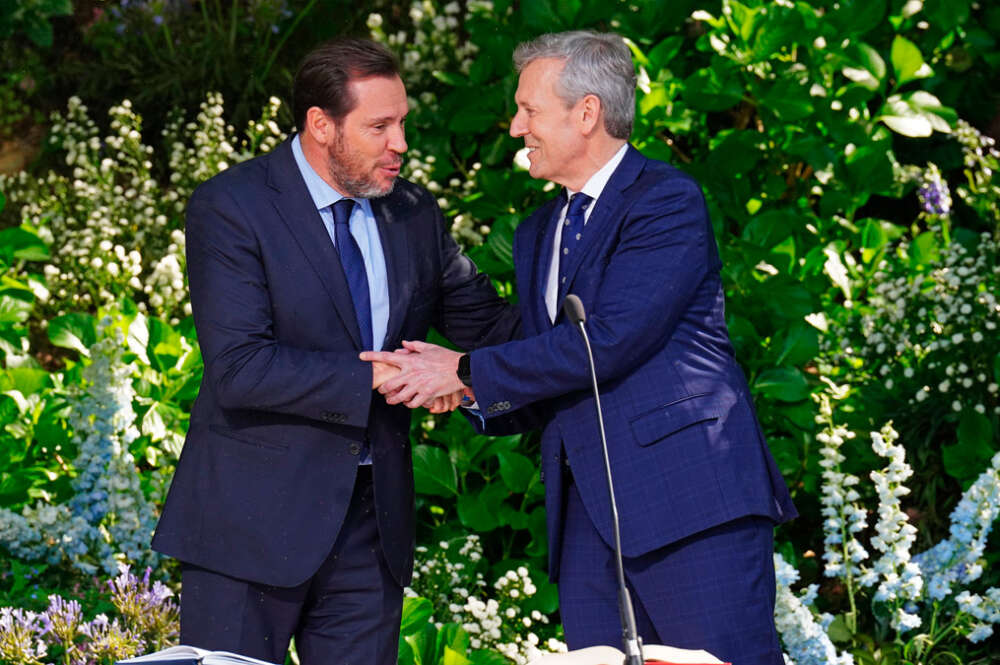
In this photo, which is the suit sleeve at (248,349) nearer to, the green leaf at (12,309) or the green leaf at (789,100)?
the green leaf at (789,100)

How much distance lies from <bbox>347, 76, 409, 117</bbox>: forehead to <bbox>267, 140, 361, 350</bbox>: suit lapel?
0.21m

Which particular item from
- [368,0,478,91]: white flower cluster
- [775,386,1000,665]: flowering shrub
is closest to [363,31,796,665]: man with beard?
[775,386,1000,665]: flowering shrub

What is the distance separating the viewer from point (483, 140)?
196 inches

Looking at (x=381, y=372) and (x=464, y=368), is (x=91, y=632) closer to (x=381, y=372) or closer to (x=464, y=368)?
(x=381, y=372)

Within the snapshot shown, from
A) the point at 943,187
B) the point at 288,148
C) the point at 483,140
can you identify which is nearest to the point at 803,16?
the point at 943,187

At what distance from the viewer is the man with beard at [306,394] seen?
2734mm

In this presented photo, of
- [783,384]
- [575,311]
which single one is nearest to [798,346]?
[783,384]

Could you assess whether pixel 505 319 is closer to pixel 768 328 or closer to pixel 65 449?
pixel 768 328

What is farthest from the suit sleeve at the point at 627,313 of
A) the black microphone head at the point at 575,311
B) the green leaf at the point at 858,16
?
the green leaf at the point at 858,16

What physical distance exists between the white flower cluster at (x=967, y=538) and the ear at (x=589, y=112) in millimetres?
1640

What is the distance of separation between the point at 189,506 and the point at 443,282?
2.62 ft

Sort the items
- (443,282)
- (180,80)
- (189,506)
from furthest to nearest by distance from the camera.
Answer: (180,80) < (443,282) < (189,506)

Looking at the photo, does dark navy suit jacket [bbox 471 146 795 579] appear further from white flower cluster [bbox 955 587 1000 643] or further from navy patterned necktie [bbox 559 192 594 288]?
white flower cluster [bbox 955 587 1000 643]

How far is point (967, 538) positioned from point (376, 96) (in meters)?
2.12
